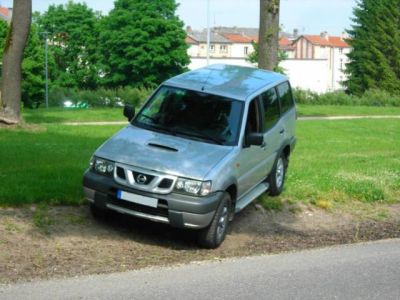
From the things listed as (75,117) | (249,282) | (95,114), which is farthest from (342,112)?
(249,282)

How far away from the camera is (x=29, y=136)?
1530cm

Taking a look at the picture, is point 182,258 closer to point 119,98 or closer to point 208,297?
point 208,297

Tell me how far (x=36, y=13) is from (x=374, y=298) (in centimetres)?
7737

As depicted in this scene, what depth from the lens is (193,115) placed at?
8469 millimetres

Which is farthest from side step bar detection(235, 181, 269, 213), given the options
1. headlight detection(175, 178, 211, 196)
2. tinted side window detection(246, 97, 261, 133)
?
headlight detection(175, 178, 211, 196)

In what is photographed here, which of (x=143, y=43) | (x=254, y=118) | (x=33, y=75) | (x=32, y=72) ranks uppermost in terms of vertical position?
(x=143, y=43)

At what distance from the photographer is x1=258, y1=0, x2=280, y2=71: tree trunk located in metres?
14.3

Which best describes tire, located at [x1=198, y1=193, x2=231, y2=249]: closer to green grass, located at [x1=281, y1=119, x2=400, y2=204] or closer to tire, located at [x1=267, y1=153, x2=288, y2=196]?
tire, located at [x1=267, y1=153, x2=288, y2=196]

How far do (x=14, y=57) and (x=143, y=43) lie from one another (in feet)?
152

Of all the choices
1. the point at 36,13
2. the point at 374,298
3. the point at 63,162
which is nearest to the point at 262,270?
the point at 374,298

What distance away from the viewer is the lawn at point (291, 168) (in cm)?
895

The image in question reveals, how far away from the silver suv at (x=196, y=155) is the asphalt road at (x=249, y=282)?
0.82m

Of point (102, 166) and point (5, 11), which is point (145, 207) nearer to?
point (102, 166)

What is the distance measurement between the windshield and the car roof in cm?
12
